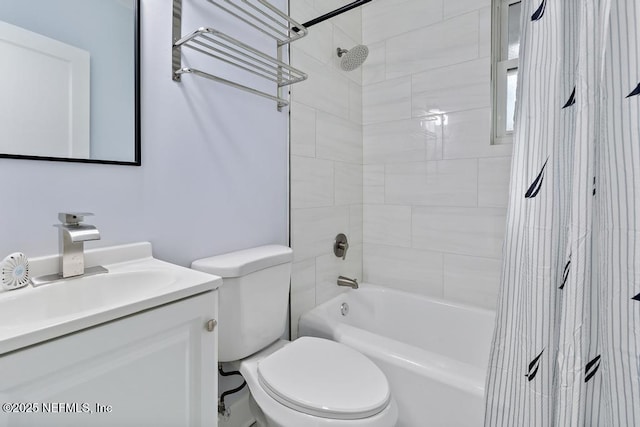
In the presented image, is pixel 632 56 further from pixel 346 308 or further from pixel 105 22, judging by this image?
pixel 346 308

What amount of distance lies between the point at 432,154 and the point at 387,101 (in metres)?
0.48

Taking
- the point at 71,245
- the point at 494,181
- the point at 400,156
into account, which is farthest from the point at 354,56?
the point at 71,245

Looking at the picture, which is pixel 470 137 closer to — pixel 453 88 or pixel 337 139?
pixel 453 88

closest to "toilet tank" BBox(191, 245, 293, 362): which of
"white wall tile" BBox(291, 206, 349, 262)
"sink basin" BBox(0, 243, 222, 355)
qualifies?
"sink basin" BBox(0, 243, 222, 355)

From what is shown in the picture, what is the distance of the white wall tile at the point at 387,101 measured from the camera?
193 cm

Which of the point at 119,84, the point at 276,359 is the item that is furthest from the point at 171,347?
the point at 119,84

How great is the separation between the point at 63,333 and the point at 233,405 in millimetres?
1007

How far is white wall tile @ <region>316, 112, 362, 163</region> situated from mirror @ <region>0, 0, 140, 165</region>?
3.19 feet

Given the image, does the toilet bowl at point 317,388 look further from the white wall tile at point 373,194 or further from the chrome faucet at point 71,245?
the white wall tile at point 373,194

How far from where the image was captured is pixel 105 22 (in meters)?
0.92

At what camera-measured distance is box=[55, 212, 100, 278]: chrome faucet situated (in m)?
0.75

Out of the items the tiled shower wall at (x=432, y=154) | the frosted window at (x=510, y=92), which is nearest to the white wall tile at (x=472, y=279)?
the tiled shower wall at (x=432, y=154)

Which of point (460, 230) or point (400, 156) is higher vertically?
point (400, 156)

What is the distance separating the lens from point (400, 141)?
6.44 ft
